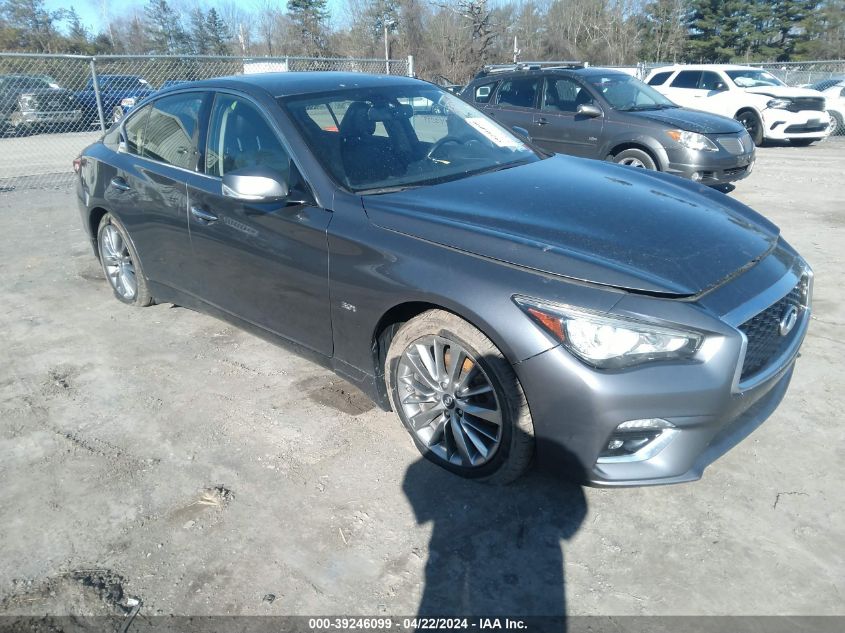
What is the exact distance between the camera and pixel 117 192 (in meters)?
4.60

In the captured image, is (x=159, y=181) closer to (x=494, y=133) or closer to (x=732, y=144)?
(x=494, y=133)

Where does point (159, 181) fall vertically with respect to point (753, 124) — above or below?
above

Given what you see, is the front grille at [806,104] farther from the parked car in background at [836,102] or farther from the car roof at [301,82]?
the car roof at [301,82]

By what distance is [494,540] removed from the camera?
2570 millimetres

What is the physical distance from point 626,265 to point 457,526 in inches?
50.2

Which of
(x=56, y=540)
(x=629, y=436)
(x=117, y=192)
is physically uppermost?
(x=117, y=192)

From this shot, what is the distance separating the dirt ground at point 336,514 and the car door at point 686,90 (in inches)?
484

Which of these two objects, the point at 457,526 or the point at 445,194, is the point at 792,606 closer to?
the point at 457,526

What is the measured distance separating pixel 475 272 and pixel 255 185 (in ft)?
3.94

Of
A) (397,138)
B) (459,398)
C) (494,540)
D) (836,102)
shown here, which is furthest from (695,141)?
(836,102)

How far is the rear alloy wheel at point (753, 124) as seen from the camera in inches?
564

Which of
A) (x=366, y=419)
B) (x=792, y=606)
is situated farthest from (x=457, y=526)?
(x=792, y=606)

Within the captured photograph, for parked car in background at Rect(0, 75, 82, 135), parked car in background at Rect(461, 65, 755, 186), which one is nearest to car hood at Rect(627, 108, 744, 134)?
parked car in background at Rect(461, 65, 755, 186)

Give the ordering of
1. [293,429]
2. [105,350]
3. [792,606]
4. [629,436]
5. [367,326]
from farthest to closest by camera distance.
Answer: [105,350] → [293,429] → [367,326] → [629,436] → [792,606]
